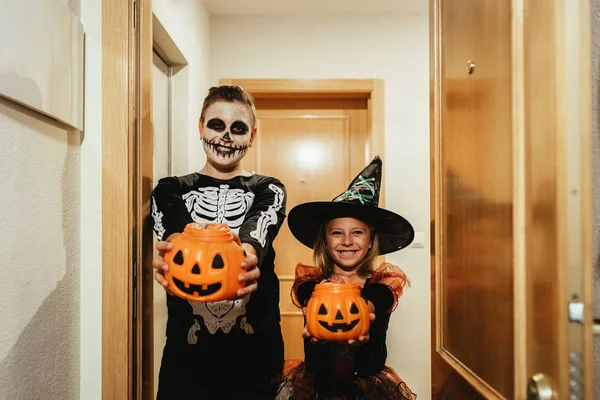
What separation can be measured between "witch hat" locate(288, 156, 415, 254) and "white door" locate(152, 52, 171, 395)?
0.75m

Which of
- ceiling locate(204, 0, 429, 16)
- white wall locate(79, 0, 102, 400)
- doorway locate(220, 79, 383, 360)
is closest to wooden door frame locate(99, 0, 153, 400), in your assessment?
white wall locate(79, 0, 102, 400)

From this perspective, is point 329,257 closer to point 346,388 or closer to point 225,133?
point 346,388

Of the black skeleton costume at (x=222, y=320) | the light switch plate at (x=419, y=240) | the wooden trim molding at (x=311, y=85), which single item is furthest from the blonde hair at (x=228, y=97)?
the light switch plate at (x=419, y=240)

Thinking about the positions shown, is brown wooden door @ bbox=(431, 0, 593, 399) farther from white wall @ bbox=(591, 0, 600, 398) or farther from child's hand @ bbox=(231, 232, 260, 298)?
child's hand @ bbox=(231, 232, 260, 298)

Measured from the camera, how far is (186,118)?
2.36m

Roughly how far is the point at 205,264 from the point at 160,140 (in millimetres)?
1304

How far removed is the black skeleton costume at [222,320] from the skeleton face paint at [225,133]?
0.28 feet

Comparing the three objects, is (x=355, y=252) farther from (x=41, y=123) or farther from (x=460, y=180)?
(x=41, y=123)

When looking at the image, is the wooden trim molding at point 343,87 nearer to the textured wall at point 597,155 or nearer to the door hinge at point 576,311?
the textured wall at point 597,155

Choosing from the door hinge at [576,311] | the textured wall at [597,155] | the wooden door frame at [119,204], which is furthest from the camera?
the wooden door frame at [119,204]

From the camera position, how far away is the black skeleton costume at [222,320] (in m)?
1.45

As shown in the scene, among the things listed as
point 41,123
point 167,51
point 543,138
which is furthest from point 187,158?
point 543,138

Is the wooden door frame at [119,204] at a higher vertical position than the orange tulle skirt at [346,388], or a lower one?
higher

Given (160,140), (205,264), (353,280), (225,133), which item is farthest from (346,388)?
(160,140)
